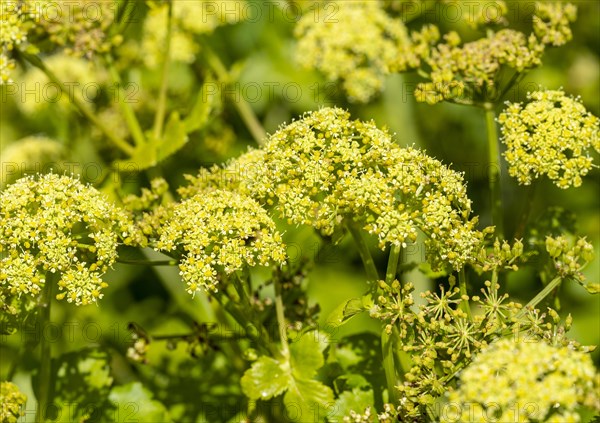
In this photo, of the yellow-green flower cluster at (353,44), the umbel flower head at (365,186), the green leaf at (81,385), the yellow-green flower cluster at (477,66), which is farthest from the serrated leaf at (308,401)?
the yellow-green flower cluster at (353,44)

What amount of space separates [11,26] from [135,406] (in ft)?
5.77

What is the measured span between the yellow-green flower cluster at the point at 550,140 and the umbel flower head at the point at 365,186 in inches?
13.8

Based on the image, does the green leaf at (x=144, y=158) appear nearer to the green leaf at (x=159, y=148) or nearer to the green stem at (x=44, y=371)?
the green leaf at (x=159, y=148)

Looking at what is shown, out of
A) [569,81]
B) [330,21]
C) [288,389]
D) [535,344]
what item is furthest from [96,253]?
[569,81]

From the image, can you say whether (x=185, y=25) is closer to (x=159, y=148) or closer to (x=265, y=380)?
(x=159, y=148)

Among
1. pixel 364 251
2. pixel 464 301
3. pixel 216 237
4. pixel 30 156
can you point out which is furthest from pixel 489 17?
pixel 30 156

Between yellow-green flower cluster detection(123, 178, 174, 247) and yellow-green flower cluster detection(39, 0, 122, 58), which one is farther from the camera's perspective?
yellow-green flower cluster detection(39, 0, 122, 58)

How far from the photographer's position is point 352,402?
3.08 metres

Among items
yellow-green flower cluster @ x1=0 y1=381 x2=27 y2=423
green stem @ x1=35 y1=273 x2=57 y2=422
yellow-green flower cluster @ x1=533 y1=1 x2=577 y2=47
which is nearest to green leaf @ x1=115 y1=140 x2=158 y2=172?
green stem @ x1=35 y1=273 x2=57 y2=422

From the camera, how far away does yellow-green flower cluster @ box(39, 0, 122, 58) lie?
12.6ft

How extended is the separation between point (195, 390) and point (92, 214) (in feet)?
3.85

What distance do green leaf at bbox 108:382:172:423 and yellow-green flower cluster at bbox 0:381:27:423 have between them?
424 mm

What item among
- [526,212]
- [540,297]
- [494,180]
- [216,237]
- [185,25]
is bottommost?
[540,297]

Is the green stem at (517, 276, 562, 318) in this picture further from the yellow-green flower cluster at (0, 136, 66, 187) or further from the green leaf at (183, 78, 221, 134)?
the yellow-green flower cluster at (0, 136, 66, 187)
